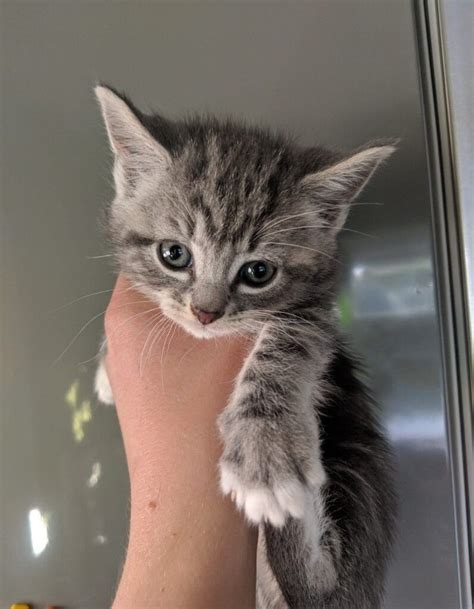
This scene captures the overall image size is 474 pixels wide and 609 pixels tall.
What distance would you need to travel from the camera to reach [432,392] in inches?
32.3

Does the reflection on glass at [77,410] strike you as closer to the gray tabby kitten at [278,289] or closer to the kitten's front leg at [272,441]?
the gray tabby kitten at [278,289]

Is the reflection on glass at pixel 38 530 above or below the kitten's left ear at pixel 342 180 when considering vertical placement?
below

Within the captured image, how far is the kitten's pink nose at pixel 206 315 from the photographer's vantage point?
0.80 meters

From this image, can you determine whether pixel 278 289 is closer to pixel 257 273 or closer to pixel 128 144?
pixel 257 273

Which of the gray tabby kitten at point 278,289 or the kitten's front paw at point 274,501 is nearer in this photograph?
the kitten's front paw at point 274,501

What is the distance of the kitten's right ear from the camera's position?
772 mm

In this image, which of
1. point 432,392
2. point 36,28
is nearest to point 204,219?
point 432,392

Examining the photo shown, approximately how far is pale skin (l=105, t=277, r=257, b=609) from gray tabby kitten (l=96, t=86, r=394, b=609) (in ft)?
0.19

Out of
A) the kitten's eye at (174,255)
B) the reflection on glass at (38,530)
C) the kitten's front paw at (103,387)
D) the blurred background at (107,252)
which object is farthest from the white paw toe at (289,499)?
the reflection on glass at (38,530)

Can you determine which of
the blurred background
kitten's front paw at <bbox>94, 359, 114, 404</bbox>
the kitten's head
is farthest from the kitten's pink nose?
kitten's front paw at <bbox>94, 359, 114, 404</bbox>

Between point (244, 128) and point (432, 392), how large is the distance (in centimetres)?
65

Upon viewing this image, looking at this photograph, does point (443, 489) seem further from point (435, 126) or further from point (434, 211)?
point (435, 126)

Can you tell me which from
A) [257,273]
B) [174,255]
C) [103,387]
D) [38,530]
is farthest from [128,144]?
[38,530]

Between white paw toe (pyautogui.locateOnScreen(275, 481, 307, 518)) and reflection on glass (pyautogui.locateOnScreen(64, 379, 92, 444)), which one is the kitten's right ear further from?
white paw toe (pyautogui.locateOnScreen(275, 481, 307, 518))
